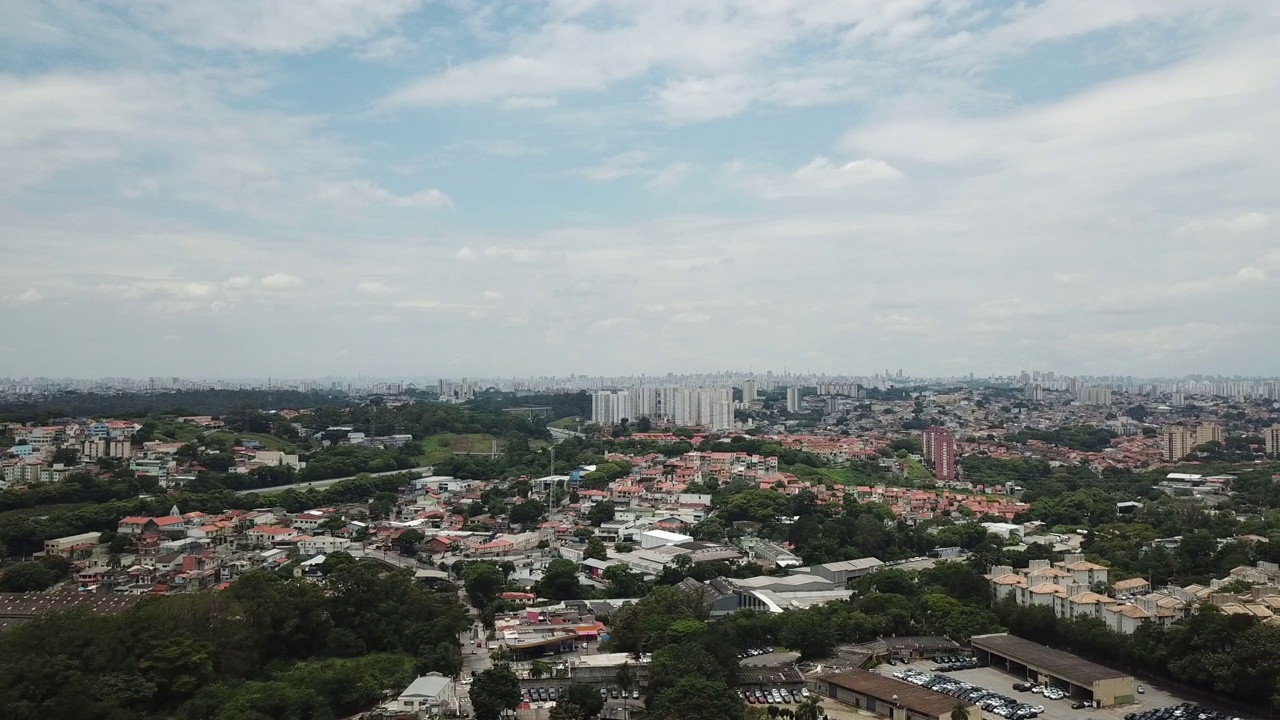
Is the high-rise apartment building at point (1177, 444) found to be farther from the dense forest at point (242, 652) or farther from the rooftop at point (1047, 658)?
the dense forest at point (242, 652)

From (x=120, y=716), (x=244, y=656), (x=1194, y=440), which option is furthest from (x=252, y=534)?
(x=1194, y=440)

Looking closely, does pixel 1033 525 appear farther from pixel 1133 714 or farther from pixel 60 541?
pixel 60 541

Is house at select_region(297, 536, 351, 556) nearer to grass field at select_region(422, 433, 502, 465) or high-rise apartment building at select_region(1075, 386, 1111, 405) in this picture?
grass field at select_region(422, 433, 502, 465)

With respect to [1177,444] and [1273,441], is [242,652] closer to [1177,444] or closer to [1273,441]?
[1177,444]

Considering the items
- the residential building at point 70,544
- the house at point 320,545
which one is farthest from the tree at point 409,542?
the residential building at point 70,544

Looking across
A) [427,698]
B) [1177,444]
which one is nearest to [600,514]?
[427,698]

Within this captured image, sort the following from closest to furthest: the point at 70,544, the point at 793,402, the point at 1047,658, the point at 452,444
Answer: the point at 1047,658
the point at 70,544
the point at 452,444
the point at 793,402
